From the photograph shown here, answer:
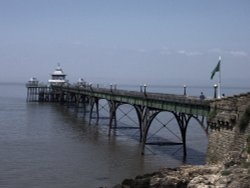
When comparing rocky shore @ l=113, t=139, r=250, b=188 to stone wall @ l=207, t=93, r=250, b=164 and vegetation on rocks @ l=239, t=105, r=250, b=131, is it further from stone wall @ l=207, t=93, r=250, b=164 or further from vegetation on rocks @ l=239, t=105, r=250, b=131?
stone wall @ l=207, t=93, r=250, b=164

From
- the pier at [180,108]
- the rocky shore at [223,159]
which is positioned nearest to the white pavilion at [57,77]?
the pier at [180,108]

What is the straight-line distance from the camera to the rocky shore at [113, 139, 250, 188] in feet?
76.9

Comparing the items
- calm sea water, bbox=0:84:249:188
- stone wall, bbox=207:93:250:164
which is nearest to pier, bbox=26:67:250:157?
stone wall, bbox=207:93:250:164

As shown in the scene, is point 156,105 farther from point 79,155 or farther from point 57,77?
point 57,77

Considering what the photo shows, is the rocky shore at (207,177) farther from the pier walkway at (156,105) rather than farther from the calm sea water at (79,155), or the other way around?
the pier walkway at (156,105)

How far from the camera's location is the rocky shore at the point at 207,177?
23.5 m

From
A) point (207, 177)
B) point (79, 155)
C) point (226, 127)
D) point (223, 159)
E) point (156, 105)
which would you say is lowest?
point (79, 155)

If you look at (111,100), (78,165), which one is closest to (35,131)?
(111,100)

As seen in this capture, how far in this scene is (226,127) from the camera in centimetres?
3061

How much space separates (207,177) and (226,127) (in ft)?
20.7

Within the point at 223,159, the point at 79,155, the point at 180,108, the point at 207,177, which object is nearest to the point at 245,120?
the point at 223,159

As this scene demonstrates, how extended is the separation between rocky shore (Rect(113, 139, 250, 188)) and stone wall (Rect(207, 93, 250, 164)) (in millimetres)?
2543

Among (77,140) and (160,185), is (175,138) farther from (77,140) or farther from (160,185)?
(160,185)

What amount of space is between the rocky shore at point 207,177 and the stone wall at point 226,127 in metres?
2.54
